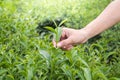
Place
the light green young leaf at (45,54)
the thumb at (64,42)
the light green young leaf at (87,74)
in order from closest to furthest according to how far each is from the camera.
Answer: the light green young leaf at (87,74) < the light green young leaf at (45,54) < the thumb at (64,42)

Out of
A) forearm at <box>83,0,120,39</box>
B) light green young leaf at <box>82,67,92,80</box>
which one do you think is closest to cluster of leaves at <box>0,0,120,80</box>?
light green young leaf at <box>82,67,92,80</box>

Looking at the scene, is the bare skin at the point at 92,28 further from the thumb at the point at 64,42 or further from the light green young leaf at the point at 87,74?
the light green young leaf at the point at 87,74

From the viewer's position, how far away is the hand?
6.10ft

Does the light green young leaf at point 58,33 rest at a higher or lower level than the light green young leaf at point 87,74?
higher

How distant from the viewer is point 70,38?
187 centimetres

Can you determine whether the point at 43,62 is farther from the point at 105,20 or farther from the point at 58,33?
the point at 105,20

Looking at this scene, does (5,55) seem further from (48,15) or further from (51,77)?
(48,15)

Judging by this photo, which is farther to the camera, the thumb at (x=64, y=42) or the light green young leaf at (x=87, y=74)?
the thumb at (x=64, y=42)

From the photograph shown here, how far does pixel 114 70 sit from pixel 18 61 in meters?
0.63

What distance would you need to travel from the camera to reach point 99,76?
5.34ft

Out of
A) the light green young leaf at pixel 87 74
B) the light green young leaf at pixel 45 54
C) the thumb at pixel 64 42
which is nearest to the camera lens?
the light green young leaf at pixel 87 74

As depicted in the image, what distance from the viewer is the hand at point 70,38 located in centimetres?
A: 186

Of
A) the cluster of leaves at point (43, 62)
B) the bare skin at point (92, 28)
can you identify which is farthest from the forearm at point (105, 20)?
the cluster of leaves at point (43, 62)

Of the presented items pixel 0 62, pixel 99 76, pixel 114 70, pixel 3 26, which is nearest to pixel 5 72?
pixel 0 62
